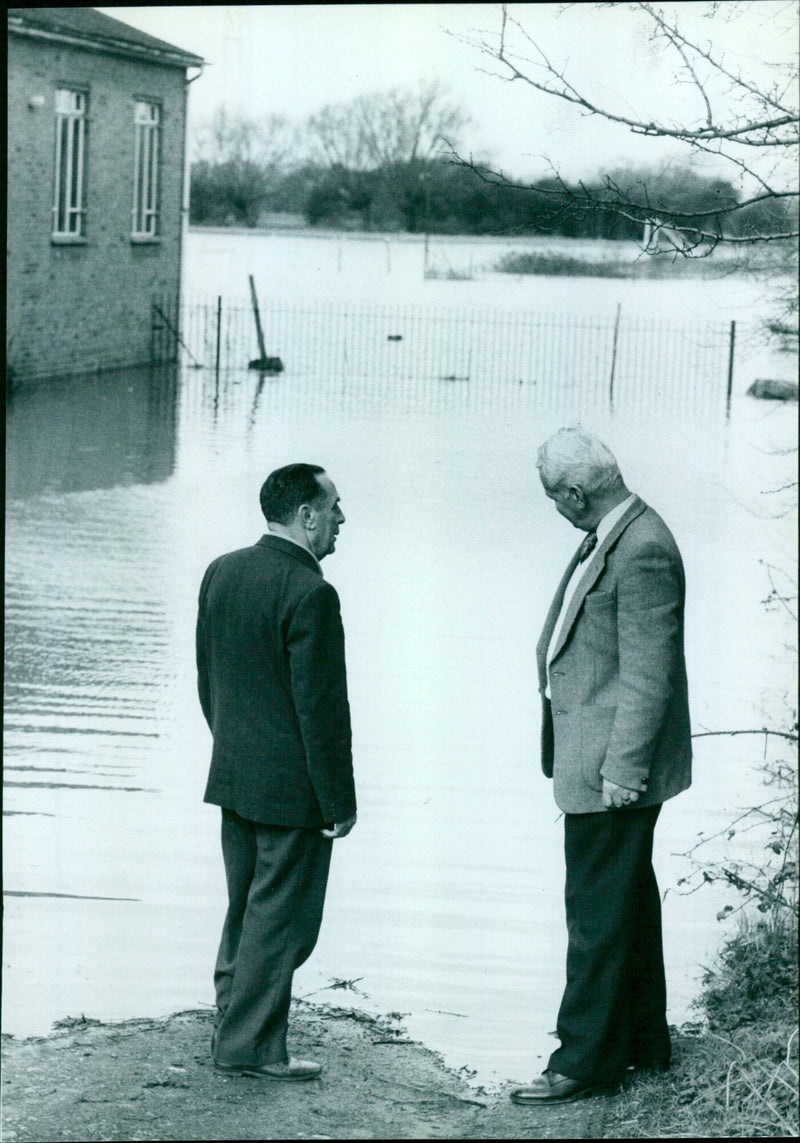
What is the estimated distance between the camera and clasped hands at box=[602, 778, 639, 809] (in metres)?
4.26

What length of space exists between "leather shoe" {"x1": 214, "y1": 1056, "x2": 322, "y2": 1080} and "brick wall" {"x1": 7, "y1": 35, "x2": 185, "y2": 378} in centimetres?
1516

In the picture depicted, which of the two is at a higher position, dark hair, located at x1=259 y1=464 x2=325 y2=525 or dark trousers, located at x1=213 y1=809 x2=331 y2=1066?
dark hair, located at x1=259 y1=464 x2=325 y2=525

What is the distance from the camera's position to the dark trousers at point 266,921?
4.53 meters

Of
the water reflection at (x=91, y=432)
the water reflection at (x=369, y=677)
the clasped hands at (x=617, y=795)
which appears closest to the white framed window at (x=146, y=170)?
the water reflection at (x=91, y=432)

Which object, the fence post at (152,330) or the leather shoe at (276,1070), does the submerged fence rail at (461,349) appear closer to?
the fence post at (152,330)

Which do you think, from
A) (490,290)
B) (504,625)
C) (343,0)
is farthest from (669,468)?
(490,290)

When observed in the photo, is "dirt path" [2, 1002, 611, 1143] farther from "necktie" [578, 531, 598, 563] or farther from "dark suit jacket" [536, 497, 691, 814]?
"necktie" [578, 531, 598, 563]

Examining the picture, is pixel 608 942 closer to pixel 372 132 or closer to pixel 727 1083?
pixel 727 1083

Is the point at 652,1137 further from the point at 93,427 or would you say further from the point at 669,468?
the point at 93,427

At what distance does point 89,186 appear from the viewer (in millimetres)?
21125

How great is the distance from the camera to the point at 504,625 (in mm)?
11562

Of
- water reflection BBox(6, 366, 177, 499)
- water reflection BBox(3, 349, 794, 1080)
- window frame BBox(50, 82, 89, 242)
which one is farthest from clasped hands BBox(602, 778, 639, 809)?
window frame BBox(50, 82, 89, 242)

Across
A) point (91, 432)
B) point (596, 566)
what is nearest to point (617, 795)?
point (596, 566)

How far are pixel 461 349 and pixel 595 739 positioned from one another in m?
21.1
